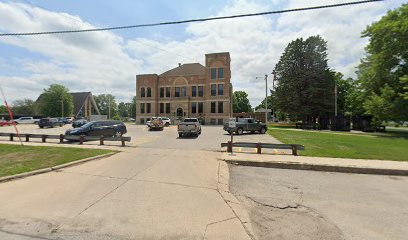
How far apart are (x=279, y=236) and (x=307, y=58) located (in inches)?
1994

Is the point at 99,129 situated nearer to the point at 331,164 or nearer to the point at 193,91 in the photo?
the point at 331,164

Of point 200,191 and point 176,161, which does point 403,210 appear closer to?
point 200,191

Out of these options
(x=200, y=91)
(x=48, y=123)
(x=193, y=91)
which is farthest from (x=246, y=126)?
(x=48, y=123)

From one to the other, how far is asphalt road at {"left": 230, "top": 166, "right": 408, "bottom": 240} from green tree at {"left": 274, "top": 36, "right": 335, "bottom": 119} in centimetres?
3974

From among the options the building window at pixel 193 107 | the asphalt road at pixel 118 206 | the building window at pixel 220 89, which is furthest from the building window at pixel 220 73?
the asphalt road at pixel 118 206

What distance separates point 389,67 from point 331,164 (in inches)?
1163

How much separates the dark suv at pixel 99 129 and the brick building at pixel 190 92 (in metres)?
31.6

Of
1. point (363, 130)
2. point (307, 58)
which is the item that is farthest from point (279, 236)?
point (307, 58)

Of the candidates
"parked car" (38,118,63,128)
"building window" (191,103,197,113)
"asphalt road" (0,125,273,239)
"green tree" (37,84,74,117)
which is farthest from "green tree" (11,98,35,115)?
"asphalt road" (0,125,273,239)

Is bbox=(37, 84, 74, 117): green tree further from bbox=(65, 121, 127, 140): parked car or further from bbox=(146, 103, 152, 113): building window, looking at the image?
bbox=(65, 121, 127, 140): parked car

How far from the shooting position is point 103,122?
2055 cm

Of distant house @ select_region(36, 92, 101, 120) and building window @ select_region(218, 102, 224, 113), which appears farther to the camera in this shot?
distant house @ select_region(36, 92, 101, 120)

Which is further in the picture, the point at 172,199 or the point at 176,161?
the point at 176,161

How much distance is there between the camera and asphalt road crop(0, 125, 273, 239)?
425 cm
